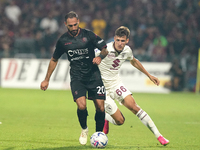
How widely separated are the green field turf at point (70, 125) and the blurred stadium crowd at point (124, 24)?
344cm

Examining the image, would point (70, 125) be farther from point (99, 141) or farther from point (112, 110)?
point (99, 141)

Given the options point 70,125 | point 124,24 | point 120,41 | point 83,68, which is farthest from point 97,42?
point 124,24

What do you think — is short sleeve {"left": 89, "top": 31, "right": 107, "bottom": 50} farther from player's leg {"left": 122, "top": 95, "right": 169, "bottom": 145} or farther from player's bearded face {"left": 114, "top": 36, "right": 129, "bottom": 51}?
player's leg {"left": 122, "top": 95, "right": 169, "bottom": 145}

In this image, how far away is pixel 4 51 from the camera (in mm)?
17406

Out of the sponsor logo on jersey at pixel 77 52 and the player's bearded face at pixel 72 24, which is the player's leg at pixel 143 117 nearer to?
the sponsor logo on jersey at pixel 77 52

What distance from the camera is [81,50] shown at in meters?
6.26

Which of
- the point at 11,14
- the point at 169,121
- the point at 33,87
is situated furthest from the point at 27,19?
the point at 169,121

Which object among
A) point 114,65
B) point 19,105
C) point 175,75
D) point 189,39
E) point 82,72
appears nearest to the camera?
point 82,72

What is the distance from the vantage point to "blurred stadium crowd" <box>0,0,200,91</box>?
17562mm

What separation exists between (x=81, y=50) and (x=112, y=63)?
119 cm

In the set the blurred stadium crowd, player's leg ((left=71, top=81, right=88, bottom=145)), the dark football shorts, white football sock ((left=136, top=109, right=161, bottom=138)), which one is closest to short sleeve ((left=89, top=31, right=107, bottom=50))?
the dark football shorts

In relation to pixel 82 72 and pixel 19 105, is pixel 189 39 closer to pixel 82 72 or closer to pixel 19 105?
pixel 19 105

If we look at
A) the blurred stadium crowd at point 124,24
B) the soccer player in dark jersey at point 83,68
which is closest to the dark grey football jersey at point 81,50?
the soccer player in dark jersey at point 83,68

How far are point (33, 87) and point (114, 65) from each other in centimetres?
1053
